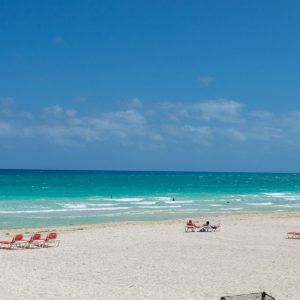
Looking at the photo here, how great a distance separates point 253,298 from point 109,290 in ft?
11.5

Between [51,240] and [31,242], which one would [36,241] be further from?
[31,242]

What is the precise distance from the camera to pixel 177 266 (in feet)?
44.3

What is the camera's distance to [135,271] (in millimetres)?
12820

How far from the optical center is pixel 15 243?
695 inches

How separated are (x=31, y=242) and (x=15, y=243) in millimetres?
926

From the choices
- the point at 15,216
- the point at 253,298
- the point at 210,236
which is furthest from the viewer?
the point at 15,216

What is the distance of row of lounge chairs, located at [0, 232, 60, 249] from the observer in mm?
17031

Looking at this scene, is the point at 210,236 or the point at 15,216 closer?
the point at 210,236

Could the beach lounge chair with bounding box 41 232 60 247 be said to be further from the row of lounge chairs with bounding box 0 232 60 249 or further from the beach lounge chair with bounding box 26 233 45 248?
the beach lounge chair with bounding box 26 233 45 248

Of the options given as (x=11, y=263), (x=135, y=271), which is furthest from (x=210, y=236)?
(x=11, y=263)

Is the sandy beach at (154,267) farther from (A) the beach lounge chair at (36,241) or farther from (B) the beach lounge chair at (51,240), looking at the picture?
(A) the beach lounge chair at (36,241)

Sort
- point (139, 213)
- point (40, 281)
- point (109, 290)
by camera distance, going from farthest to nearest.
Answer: point (139, 213) < point (40, 281) < point (109, 290)

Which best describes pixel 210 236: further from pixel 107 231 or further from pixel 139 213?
pixel 139 213

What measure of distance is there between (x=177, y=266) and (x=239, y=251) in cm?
364
